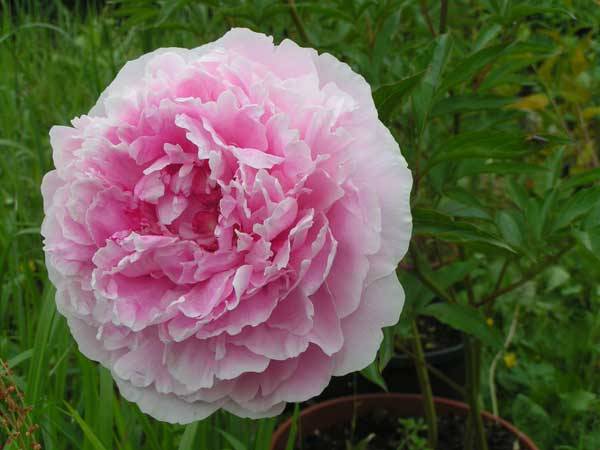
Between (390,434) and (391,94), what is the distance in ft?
2.92

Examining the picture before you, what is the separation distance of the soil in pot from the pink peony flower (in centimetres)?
72

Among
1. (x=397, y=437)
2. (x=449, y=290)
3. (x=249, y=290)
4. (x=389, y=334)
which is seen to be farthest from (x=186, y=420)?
(x=397, y=437)

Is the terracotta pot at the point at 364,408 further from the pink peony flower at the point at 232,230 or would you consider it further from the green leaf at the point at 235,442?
the pink peony flower at the point at 232,230

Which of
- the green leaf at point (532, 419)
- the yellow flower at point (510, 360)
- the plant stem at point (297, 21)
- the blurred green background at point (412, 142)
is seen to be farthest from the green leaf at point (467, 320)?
the yellow flower at point (510, 360)

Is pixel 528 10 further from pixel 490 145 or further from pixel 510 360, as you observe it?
pixel 510 360

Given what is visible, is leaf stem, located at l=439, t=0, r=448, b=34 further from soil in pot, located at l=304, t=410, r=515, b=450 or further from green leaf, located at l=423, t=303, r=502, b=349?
soil in pot, located at l=304, t=410, r=515, b=450

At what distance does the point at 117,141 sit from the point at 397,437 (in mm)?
985

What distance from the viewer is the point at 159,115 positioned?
0.67 metres

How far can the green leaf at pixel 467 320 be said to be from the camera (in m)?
0.90

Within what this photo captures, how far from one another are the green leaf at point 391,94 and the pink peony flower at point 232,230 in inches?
2.0

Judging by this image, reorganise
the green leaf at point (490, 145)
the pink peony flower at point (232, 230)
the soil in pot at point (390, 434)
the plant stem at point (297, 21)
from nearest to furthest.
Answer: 1. the pink peony flower at point (232, 230)
2. the green leaf at point (490, 145)
3. the plant stem at point (297, 21)
4. the soil in pot at point (390, 434)

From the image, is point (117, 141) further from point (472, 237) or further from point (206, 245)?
point (472, 237)

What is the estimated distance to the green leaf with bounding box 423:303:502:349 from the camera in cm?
90

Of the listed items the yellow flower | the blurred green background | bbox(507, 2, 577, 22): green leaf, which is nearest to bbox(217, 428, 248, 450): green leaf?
the blurred green background
